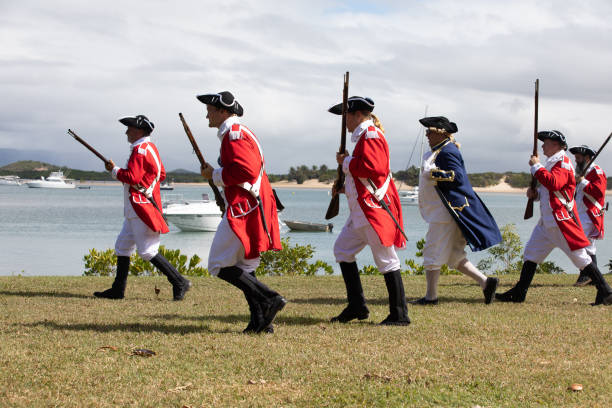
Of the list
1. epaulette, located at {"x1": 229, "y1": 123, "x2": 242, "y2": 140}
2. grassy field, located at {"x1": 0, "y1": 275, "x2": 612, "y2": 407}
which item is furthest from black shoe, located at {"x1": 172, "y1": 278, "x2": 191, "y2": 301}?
epaulette, located at {"x1": 229, "y1": 123, "x2": 242, "y2": 140}

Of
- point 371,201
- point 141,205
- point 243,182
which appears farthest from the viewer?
point 141,205

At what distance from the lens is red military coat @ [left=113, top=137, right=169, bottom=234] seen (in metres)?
8.55

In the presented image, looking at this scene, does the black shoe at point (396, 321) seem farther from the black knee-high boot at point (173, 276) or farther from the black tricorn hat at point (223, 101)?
the black knee-high boot at point (173, 276)

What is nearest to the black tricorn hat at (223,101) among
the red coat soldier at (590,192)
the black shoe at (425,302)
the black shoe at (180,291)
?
the black shoe at (180,291)

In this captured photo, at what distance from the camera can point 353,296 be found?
23.2ft

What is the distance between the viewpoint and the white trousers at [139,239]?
343 inches

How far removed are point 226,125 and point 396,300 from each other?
7.51ft

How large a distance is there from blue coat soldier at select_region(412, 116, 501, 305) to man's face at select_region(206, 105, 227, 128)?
2.66 m

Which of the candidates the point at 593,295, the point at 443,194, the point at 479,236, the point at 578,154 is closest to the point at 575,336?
the point at 479,236

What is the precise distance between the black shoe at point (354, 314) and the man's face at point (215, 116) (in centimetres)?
225

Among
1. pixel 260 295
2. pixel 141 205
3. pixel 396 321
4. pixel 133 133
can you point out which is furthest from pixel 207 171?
pixel 133 133

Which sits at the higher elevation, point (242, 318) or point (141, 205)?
point (141, 205)

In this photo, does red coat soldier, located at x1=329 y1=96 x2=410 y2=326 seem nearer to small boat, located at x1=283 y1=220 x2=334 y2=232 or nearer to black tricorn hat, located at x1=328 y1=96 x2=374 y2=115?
black tricorn hat, located at x1=328 y1=96 x2=374 y2=115

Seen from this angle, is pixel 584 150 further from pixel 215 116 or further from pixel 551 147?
pixel 215 116
